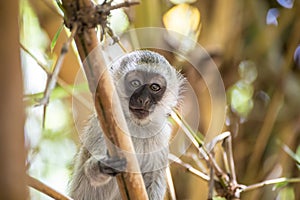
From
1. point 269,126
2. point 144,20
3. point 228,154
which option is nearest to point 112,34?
point 228,154

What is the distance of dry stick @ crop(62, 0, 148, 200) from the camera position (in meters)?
0.88

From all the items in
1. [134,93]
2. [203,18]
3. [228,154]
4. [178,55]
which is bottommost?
[228,154]

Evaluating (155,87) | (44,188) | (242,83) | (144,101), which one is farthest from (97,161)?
(242,83)

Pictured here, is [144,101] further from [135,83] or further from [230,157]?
[230,157]

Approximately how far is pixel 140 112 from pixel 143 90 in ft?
0.24

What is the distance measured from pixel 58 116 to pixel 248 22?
3.11ft

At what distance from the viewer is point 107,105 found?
3.07 ft

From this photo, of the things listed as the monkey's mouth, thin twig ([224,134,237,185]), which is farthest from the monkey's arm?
thin twig ([224,134,237,185])

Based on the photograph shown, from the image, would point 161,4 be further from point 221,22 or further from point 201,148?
point 201,148

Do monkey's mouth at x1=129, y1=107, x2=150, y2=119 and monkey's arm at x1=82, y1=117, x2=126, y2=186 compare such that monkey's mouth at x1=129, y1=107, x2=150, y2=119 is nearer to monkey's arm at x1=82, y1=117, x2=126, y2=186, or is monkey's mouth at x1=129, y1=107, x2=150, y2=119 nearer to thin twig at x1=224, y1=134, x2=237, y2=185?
monkey's arm at x1=82, y1=117, x2=126, y2=186

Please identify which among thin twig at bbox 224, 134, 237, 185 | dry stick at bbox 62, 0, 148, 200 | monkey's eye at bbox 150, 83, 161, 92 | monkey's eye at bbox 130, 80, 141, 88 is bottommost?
thin twig at bbox 224, 134, 237, 185

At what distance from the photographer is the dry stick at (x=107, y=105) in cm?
88

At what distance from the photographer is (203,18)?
2.42m

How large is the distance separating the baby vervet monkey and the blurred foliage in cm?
31
